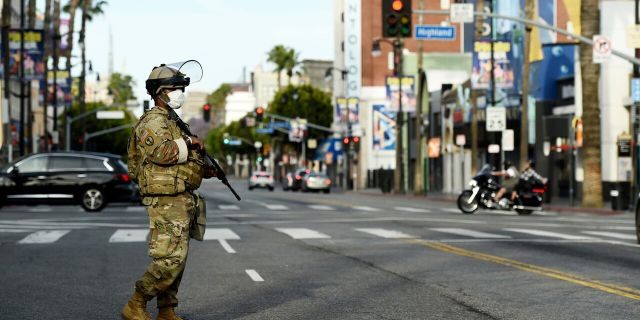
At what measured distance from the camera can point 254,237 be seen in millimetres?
22016

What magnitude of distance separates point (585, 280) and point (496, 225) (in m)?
13.9

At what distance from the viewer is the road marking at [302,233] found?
2189cm

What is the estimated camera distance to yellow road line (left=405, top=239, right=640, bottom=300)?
12047 mm

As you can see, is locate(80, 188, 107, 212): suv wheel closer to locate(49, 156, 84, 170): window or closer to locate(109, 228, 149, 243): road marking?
locate(49, 156, 84, 170): window

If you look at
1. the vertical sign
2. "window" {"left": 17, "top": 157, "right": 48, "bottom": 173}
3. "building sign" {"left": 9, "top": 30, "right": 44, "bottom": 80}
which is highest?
the vertical sign

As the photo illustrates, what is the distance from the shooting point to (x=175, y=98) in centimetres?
891

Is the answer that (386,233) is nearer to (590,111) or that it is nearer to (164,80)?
(164,80)

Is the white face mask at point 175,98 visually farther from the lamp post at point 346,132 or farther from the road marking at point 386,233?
the lamp post at point 346,132

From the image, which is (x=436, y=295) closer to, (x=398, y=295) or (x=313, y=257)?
(x=398, y=295)

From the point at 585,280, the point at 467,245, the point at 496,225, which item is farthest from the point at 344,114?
the point at 585,280

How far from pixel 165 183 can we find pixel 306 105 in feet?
365

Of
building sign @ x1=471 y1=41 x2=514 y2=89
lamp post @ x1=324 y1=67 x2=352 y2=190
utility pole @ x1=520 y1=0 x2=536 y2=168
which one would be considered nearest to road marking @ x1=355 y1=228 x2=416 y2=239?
utility pole @ x1=520 y1=0 x2=536 y2=168

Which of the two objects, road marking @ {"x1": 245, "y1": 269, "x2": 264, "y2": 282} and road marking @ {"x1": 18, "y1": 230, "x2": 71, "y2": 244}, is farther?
road marking @ {"x1": 18, "y1": 230, "x2": 71, "y2": 244}

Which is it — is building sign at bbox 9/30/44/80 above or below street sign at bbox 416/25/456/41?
above
